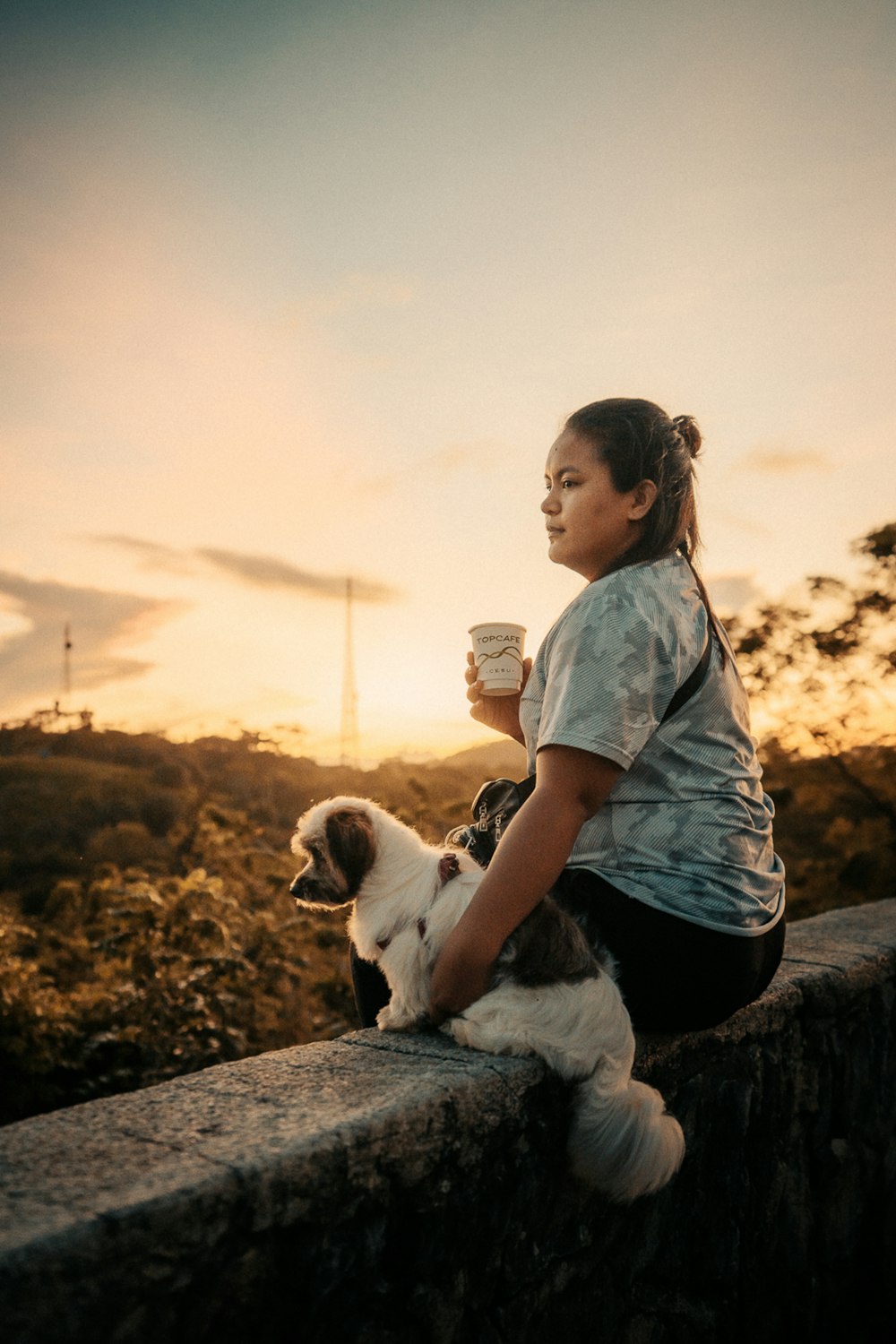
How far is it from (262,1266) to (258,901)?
681 cm

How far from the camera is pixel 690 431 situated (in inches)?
89.2

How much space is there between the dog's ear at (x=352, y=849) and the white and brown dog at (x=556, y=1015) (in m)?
0.15

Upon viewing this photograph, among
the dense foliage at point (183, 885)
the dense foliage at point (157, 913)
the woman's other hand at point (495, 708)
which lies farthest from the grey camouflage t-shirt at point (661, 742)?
the dense foliage at point (157, 913)

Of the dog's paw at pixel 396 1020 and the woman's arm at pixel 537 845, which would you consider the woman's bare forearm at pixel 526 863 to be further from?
the dog's paw at pixel 396 1020

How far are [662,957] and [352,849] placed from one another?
0.85 metres

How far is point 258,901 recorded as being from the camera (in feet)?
25.7

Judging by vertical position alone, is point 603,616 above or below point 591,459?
below

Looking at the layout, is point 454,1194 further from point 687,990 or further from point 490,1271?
point 687,990

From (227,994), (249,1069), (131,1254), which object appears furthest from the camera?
(227,994)


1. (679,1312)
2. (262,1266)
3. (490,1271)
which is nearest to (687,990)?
(490,1271)

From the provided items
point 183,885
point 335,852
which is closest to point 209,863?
point 183,885

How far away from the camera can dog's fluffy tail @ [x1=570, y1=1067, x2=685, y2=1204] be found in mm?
1733

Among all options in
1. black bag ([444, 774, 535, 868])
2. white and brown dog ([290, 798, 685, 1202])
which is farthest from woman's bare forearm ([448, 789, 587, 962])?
black bag ([444, 774, 535, 868])

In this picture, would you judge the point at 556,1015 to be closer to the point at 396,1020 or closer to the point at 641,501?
the point at 396,1020
